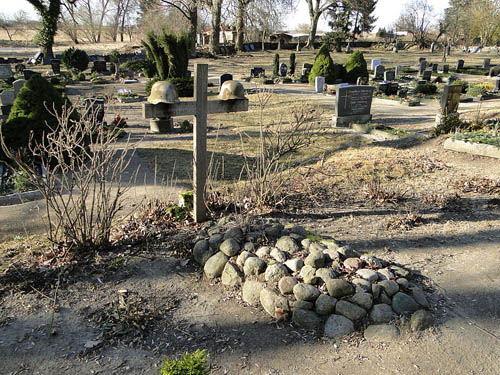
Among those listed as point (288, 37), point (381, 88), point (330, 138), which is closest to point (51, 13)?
point (381, 88)

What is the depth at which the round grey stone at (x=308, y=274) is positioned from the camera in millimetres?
3540

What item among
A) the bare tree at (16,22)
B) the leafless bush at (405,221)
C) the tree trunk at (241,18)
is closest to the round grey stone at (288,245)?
the leafless bush at (405,221)

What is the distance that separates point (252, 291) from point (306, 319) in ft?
1.87

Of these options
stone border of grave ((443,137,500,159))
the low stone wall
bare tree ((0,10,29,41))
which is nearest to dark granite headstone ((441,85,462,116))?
stone border of grave ((443,137,500,159))

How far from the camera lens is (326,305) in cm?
334

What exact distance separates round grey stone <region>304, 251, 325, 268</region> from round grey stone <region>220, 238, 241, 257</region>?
74cm

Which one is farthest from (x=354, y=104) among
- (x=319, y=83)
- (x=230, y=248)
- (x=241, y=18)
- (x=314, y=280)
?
(x=241, y=18)

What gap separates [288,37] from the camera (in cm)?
7019

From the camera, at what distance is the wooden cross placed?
14.8 ft

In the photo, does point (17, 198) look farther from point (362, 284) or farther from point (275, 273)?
point (362, 284)

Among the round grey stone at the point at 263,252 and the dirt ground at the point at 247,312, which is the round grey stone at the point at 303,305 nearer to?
the dirt ground at the point at 247,312

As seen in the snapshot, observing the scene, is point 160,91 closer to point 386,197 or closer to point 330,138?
point 386,197

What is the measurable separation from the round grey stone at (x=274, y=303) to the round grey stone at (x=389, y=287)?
0.84m

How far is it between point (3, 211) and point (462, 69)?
31627 millimetres
